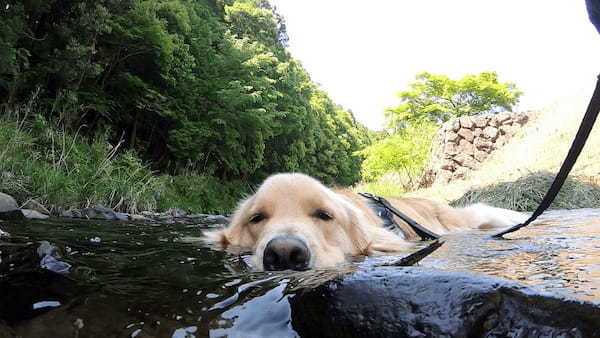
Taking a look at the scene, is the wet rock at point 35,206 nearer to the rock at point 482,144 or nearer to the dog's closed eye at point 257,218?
the dog's closed eye at point 257,218

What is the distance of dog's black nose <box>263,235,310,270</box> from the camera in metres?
2.14

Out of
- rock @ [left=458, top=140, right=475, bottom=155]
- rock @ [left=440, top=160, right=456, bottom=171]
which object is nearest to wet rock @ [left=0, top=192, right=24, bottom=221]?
rock @ [left=440, top=160, right=456, bottom=171]

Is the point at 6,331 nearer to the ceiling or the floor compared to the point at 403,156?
nearer to the floor

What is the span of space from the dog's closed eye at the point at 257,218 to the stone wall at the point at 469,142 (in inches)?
766

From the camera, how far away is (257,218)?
10.2 ft

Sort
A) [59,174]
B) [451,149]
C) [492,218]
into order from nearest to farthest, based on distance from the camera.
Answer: [492,218] < [59,174] < [451,149]

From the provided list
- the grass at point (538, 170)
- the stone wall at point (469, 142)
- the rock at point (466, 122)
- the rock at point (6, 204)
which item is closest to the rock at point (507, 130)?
the stone wall at point (469, 142)

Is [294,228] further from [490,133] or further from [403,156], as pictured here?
[403,156]

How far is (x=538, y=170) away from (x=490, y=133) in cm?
932

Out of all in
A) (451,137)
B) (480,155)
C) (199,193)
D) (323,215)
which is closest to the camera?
(323,215)

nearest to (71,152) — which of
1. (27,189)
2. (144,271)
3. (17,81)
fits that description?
(27,189)

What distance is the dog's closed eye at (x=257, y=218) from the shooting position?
3059 millimetres

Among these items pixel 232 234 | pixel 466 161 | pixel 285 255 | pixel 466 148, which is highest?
pixel 466 148

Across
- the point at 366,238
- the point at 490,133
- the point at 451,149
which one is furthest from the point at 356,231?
the point at 490,133
